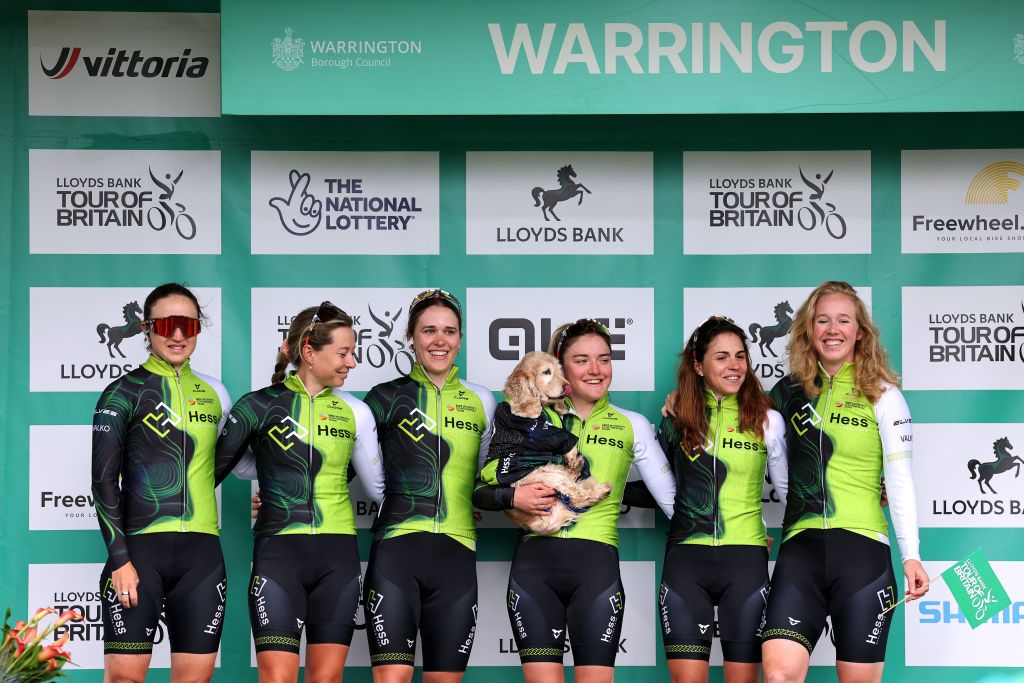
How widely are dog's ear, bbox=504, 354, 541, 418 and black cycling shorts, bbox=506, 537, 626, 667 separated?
462 millimetres

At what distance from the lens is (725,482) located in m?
3.74

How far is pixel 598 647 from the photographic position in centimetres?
360

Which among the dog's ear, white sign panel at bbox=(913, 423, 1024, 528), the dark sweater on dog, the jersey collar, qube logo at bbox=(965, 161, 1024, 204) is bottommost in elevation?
white sign panel at bbox=(913, 423, 1024, 528)

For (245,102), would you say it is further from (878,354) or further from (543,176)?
(878,354)

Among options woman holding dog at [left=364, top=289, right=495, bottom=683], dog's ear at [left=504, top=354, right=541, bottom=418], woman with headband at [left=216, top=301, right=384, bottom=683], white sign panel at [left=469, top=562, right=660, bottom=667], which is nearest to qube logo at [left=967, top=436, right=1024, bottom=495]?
white sign panel at [left=469, top=562, right=660, bottom=667]

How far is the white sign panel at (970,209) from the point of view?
440 centimetres

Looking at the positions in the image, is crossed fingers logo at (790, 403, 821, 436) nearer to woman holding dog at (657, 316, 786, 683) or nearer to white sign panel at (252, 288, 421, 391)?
woman holding dog at (657, 316, 786, 683)

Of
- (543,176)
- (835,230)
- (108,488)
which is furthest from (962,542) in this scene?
(108,488)

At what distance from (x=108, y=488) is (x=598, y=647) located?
179 centimetres

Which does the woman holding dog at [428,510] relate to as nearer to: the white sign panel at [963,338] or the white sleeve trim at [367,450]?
the white sleeve trim at [367,450]

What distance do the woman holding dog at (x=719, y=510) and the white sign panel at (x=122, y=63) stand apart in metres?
2.39

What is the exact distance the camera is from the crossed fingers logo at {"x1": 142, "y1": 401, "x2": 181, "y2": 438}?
3.64m

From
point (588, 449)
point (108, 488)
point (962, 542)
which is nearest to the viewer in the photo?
point (108, 488)

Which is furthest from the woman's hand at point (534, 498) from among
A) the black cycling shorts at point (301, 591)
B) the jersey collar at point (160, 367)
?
the jersey collar at point (160, 367)
